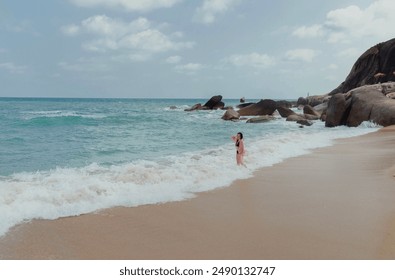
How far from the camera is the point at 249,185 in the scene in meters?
7.21

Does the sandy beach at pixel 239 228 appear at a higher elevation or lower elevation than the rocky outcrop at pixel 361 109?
lower

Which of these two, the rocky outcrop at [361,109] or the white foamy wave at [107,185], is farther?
the rocky outcrop at [361,109]

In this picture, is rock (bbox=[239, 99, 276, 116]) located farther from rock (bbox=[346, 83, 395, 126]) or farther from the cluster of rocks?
rock (bbox=[346, 83, 395, 126])

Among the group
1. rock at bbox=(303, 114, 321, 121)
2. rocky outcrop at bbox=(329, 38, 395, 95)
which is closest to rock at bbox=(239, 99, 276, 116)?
rock at bbox=(303, 114, 321, 121)

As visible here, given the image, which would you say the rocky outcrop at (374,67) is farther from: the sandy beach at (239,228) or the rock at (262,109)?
the sandy beach at (239,228)

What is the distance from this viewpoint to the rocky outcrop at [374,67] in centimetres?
4312

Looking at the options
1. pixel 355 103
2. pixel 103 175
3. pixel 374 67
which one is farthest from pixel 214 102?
pixel 103 175

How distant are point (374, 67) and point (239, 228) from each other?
156 ft

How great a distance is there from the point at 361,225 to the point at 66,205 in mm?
4184

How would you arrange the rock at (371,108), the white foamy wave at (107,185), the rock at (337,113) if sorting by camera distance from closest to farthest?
1. the white foamy wave at (107,185)
2. the rock at (371,108)
3. the rock at (337,113)

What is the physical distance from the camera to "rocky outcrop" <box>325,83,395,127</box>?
20453mm

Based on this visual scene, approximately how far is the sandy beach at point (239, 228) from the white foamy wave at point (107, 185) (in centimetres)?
37

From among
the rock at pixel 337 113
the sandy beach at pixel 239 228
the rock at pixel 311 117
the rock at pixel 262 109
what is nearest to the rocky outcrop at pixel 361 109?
the rock at pixel 337 113

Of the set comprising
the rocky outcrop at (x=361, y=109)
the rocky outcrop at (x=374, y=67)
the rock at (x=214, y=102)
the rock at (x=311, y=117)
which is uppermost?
the rocky outcrop at (x=374, y=67)
